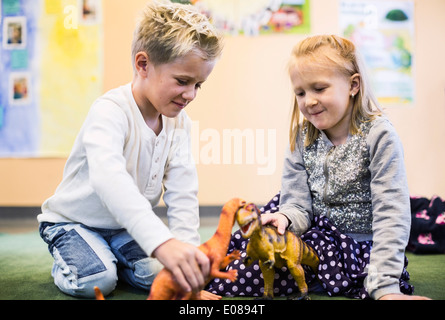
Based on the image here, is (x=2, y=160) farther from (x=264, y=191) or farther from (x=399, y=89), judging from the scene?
(x=399, y=89)

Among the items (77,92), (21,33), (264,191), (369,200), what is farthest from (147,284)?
(21,33)

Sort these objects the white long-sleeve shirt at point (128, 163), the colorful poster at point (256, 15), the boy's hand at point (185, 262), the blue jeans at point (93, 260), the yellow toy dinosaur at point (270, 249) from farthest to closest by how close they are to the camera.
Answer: the colorful poster at point (256, 15) < the blue jeans at point (93, 260) < the white long-sleeve shirt at point (128, 163) < the yellow toy dinosaur at point (270, 249) < the boy's hand at point (185, 262)

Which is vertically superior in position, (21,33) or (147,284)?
(21,33)

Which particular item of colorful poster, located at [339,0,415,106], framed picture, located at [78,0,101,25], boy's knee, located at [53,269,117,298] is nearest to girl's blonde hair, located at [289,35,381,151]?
boy's knee, located at [53,269,117,298]

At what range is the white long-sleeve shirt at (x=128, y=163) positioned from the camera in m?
0.82

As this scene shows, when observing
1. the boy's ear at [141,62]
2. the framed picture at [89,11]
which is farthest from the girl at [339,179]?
the framed picture at [89,11]

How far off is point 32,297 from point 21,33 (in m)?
1.89

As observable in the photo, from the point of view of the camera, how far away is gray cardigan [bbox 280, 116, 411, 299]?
32.4 inches

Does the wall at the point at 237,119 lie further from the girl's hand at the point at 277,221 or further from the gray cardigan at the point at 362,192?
the girl's hand at the point at 277,221

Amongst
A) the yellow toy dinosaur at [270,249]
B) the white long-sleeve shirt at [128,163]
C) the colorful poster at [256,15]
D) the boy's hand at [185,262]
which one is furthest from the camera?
the colorful poster at [256,15]

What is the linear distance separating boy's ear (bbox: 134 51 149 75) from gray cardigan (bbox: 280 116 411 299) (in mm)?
412

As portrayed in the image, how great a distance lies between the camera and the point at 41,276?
1.13m

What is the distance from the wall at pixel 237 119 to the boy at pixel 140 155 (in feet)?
4.18

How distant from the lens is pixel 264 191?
2359mm
